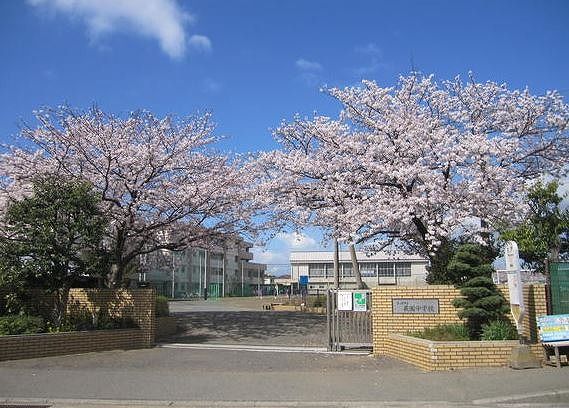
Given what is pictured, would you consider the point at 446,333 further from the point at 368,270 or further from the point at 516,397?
the point at 368,270

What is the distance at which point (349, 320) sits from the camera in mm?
15719

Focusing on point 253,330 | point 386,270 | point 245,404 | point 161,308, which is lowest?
point 245,404

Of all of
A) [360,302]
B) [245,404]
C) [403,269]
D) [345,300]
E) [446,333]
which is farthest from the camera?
[403,269]

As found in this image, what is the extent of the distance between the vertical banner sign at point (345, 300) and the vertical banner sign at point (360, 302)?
0.54 feet

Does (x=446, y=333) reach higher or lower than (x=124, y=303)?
lower

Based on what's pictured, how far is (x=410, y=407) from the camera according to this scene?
28.1ft

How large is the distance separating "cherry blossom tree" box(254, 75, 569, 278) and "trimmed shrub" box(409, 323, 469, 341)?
3.81 metres

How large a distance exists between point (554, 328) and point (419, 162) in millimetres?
7029

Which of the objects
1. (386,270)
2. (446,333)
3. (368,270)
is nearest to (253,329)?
(446,333)

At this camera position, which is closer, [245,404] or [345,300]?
[245,404]

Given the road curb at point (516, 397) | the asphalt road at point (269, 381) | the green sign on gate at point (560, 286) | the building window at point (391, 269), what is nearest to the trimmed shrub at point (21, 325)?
the asphalt road at point (269, 381)

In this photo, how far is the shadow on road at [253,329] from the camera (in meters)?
18.0

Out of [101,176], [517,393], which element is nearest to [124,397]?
[517,393]

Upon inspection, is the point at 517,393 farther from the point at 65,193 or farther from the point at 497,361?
the point at 65,193
